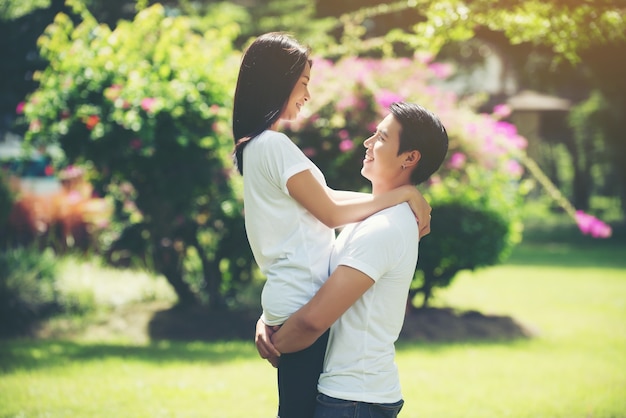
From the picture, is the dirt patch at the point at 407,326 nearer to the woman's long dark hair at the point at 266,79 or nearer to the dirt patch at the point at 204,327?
the dirt patch at the point at 204,327

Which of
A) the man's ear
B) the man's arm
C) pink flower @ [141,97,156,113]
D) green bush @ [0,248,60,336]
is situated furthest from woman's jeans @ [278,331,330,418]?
green bush @ [0,248,60,336]

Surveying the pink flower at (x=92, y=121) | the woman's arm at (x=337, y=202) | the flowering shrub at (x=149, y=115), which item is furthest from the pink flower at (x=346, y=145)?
the woman's arm at (x=337, y=202)

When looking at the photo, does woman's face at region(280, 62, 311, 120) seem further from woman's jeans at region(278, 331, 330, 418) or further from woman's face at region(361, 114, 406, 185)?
woman's jeans at region(278, 331, 330, 418)

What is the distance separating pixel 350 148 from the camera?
8461 millimetres

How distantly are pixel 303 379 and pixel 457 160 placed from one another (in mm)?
6321

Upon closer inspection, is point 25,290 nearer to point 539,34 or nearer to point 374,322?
point 539,34

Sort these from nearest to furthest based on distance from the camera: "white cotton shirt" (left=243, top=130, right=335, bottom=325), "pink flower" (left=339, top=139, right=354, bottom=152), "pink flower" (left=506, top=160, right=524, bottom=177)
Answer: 1. "white cotton shirt" (left=243, top=130, right=335, bottom=325)
2. "pink flower" (left=339, top=139, right=354, bottom=152)
3. "pink flower" (left=506, top=160, right=524, bottom=177)

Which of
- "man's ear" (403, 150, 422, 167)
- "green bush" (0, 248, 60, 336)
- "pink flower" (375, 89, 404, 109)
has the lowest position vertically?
"green bush" (0, 248, 60, 336)

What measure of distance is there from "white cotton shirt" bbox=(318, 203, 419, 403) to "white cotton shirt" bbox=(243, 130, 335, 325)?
0.35ft

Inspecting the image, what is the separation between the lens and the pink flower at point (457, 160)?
27.8 feet

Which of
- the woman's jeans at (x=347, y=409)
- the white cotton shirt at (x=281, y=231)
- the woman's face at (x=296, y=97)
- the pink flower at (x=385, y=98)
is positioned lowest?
the woman's jeans at (x=347, y=409)

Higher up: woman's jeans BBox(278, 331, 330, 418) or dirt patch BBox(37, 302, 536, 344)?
woman's jeans BBox(278, 331, 330, 418)

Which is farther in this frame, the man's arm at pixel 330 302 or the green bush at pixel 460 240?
the green bush at pixel 460 240

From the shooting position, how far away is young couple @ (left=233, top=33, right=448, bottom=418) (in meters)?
2.37
